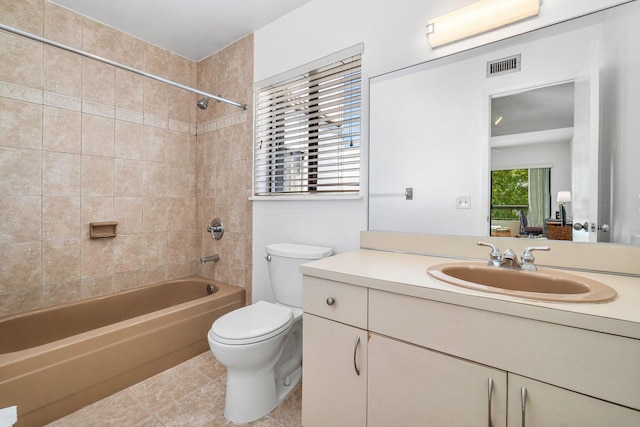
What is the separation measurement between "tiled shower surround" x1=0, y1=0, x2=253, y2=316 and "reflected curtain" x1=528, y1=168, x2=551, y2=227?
1876 mm

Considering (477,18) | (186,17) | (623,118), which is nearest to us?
(623,118)

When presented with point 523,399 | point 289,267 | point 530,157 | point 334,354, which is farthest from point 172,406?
point 530,157

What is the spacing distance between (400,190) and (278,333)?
1004mm

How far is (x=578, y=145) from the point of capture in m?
1.12

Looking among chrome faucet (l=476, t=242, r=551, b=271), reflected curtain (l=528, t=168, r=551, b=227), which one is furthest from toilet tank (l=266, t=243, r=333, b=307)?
reflected curtain (l=528, t=168, r=551, b=227)

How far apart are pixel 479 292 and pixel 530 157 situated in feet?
2.44

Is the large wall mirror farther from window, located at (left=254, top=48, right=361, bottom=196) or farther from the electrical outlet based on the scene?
window, located at (left=254, top=48, right=361, bottom=196)

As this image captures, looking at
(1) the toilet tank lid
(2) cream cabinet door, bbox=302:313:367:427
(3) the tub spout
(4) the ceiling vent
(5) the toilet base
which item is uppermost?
(4) the ceiling vent

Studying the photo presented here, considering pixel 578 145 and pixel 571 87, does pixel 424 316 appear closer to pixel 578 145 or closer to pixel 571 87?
pixel 578 145

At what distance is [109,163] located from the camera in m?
2.22

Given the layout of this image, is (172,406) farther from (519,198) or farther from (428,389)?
(519,198)

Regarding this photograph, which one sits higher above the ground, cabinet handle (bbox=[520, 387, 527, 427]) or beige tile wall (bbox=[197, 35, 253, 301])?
beige tile wall (bbox=[197, 35, 253, 301])

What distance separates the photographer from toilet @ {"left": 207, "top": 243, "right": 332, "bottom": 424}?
138 centimetres

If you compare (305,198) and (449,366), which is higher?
(305,198)
